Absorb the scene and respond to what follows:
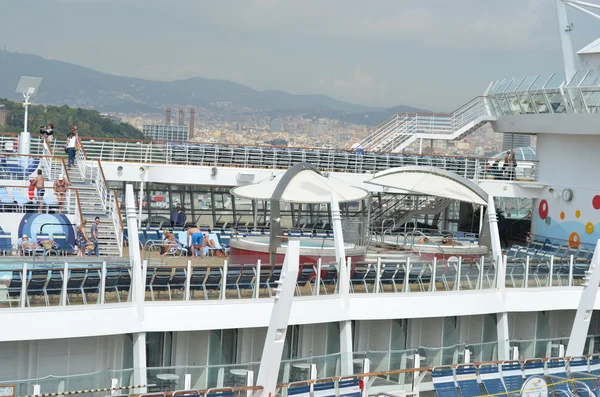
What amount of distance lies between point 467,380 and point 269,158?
14.5 meters

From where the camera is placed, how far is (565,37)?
101 ft

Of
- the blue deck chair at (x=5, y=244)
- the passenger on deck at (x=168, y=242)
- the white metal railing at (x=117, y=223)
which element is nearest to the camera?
the blue deck chair at (x=5, y=244)

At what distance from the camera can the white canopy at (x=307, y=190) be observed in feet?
66.2

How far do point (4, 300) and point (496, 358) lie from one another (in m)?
9.17

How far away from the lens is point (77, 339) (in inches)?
594

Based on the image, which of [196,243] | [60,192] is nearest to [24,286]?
[60,192]

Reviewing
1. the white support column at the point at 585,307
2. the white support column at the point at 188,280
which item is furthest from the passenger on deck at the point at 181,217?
the white support column at the point at 585,307

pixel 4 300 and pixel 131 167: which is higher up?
pixel 131 167

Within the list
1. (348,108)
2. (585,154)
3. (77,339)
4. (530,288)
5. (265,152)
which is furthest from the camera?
(348,108)

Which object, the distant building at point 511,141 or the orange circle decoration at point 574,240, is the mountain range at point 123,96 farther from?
the orange circle decoration at point 574,240

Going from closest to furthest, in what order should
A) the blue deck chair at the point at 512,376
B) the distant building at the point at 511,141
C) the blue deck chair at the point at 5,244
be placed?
the blue deck chair at the point at 5,244
the blue deck chair at the point at 512,376
the distant building at the point at 511,141

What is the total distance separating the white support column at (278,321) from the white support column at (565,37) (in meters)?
18.7

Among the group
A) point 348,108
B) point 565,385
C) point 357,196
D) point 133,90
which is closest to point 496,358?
point 565,385

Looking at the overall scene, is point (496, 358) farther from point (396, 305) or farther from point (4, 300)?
point (4, 300)
